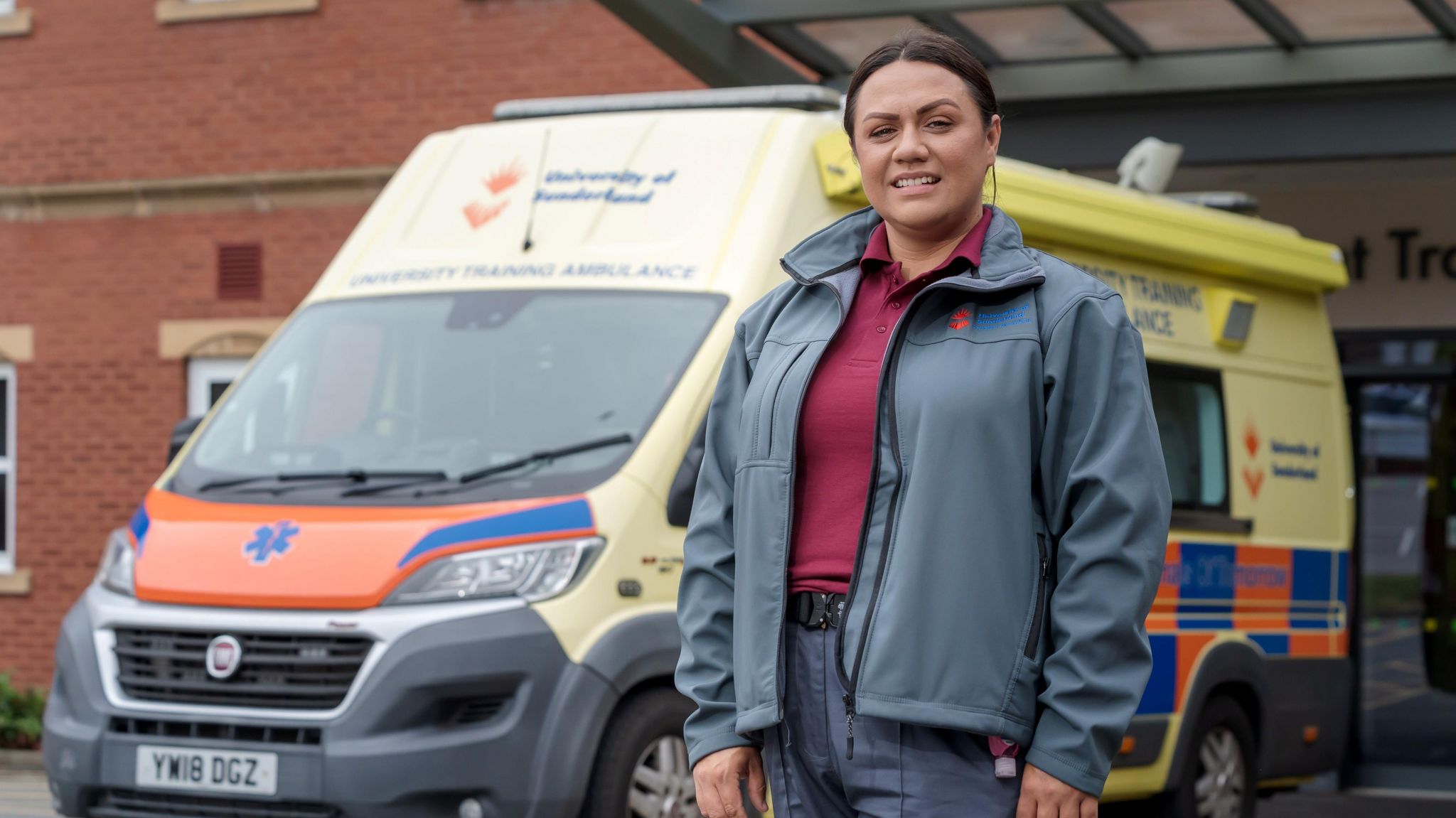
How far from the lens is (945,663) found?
8.82 feet

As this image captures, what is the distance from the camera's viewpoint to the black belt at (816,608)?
9.21ft

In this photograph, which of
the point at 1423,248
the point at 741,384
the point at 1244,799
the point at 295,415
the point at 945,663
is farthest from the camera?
the point at 1423,248

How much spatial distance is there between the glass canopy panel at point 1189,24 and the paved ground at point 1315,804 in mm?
3770

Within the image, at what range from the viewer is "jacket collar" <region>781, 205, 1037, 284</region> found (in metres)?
2.85

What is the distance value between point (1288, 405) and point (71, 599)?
830cm

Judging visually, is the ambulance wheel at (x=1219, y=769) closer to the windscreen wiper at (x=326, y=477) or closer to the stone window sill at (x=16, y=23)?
the windscreen wiper at (x=326, y=477)

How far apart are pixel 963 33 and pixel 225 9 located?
5.94 m

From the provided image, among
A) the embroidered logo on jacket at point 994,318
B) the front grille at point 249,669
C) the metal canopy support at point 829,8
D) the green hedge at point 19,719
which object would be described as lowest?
the green hedge at point 19,719

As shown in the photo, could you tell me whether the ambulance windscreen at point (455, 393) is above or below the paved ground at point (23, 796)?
above

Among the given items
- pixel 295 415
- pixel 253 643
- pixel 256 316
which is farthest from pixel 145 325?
pixel 253 643

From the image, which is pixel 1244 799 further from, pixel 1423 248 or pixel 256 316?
pixel 256 316

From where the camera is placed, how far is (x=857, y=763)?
2.77 m

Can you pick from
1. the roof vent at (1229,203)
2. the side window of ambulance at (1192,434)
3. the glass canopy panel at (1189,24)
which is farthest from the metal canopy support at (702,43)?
the side window of ambulance at (1192,434)

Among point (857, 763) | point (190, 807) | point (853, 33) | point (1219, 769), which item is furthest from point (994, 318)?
point (853, 33)
